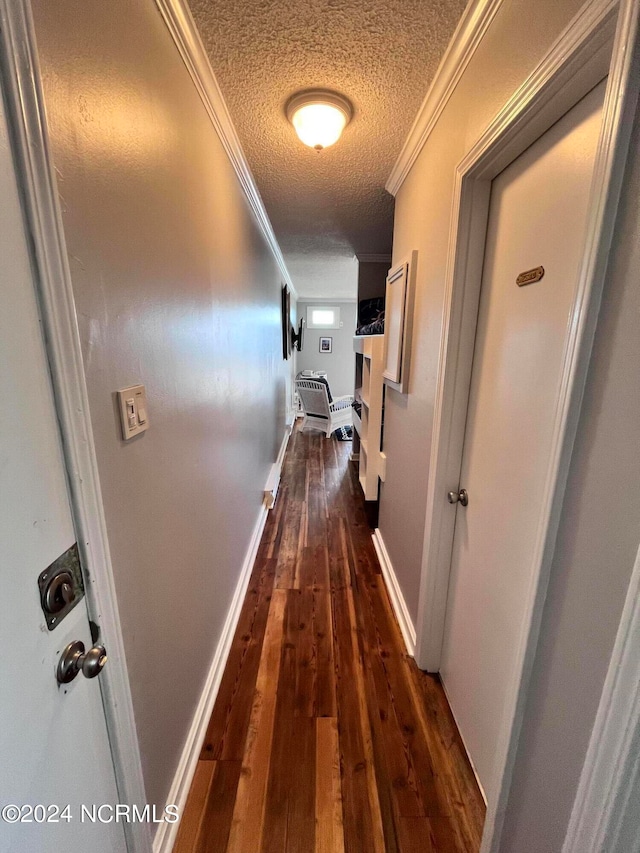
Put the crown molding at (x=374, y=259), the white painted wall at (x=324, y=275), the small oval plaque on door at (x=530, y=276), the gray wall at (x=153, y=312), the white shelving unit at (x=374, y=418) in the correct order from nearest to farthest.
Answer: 1. the gray wall at (x=153, y=312)
2. the small oval plaque on door at (x=530, y=276)
3. the white shelving unit at (x=374, y=418)
4. the crown molding at (x=374, y=259)
5. the white painted wall at (x=324, y=275)

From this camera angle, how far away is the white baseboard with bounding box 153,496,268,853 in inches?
38.3

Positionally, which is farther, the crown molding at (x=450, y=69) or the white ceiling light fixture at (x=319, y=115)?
the white ceiling light fixture at (x=319, y=115)

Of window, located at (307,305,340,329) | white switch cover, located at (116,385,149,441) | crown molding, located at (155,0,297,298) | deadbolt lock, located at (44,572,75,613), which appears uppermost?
crown molding, located at (155,0,297,298)

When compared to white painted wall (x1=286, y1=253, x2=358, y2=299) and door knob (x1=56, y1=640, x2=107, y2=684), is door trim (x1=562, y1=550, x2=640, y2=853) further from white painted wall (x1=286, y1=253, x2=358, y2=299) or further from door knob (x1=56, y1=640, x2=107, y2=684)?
white painted wall (x1=286, y1=253, x2=358, y2=299)

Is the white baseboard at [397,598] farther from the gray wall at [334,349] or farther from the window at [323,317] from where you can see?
the window at [323,317]

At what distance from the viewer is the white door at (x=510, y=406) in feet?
2.59

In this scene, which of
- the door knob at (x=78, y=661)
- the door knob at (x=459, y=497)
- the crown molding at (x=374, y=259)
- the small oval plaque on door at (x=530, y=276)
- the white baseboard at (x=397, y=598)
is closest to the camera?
Result: the door knob at (x=78, y=661)

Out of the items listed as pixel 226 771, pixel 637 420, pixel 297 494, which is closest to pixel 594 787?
pixel 637 420

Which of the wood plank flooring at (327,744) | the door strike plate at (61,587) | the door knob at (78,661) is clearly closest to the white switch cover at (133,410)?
the door strike plate at (61,587)

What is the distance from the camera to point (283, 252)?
371 centimetres

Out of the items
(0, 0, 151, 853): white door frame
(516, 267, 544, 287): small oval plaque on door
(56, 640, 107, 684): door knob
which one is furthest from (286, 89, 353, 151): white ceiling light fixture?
(56, 640, 107, 684): door knob

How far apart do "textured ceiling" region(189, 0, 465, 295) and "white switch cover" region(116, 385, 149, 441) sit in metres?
1.14

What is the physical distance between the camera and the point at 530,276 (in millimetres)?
906

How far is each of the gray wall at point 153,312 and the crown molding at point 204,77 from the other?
0.12ft
